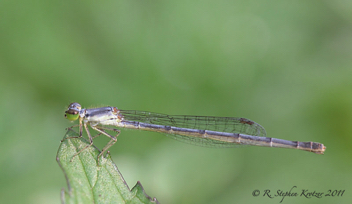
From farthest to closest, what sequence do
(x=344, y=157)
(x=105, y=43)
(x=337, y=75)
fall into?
1. (x=105, y=43)
2. (x=337, y=75)
3. (x=344, y=157)

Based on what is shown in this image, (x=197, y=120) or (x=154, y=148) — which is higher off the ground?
(x=197, y=120)

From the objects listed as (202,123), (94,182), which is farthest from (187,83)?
(94,182)

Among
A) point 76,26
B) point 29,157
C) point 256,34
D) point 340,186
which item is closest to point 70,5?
point 76,26

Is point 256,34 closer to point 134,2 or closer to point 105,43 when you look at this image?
point 134,2

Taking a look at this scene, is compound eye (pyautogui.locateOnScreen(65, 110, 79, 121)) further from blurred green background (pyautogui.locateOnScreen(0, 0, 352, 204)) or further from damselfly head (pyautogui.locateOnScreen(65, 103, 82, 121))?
blurred green background (pyautogui.locateOnScreen(0, 0, 352, 204))

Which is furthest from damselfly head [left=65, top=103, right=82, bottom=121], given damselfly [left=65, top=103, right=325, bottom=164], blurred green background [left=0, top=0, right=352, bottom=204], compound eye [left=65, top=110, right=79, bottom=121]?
blurred green background [left=0, top=0, right=352, bottom=204]

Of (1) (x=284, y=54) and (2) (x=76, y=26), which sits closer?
(2) (x=76, y=26)
